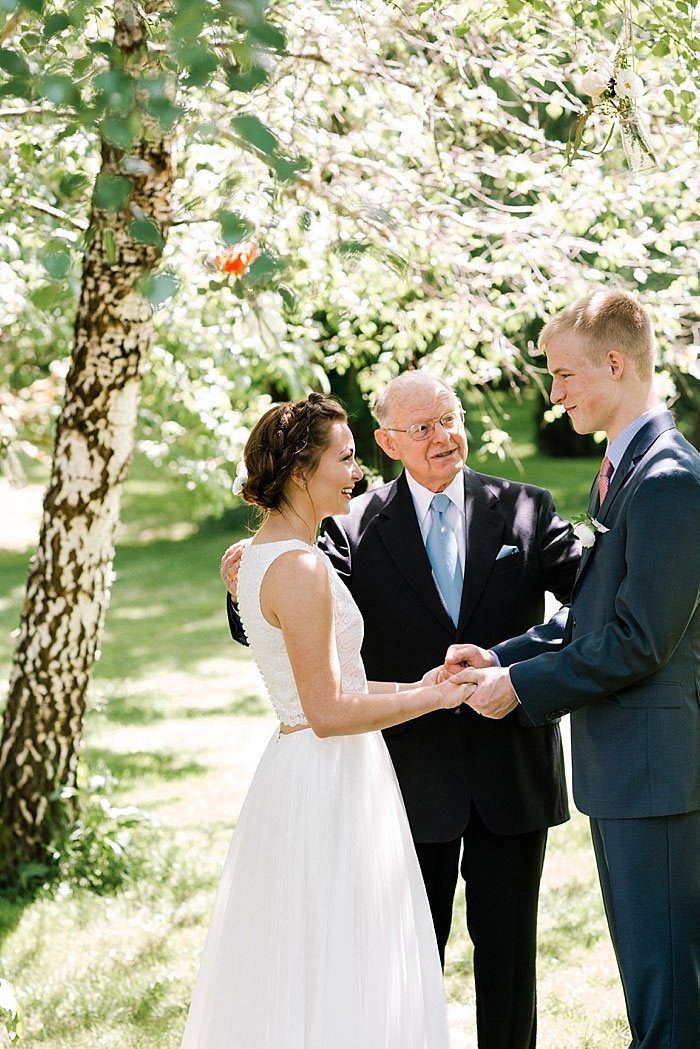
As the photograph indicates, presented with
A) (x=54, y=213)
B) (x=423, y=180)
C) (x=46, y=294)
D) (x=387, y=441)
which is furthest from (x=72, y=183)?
(x=423, y=180)

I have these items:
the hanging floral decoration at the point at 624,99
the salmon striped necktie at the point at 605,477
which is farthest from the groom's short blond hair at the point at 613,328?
the hanging floral decoration at the point at 624,99

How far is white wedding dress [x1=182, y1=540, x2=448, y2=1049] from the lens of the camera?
111 inches

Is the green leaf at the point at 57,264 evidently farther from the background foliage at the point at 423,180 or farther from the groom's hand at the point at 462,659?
the groom's hand at the point at 462,659

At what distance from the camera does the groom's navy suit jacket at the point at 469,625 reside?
3338mm

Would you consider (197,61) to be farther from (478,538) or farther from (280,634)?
(478,538)

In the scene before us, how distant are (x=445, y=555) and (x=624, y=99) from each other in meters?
1.39

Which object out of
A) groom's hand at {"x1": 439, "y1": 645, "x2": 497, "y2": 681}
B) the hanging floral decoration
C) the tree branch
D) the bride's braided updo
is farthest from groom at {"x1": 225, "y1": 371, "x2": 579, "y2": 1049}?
the tree branch

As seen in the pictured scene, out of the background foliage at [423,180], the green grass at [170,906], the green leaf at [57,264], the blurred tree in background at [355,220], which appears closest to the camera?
the green leaf at [57,264]

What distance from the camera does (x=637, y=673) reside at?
2768 mm

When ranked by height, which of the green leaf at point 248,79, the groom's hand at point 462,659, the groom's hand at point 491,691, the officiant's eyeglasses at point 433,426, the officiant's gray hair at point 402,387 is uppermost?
the green leaf at point 248,79

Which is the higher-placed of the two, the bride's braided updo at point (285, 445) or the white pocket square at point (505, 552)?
the bride's braided updo at point (285, 445)

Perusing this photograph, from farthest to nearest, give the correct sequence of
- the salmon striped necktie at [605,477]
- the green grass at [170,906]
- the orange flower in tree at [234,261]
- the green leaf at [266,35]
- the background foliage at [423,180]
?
the green grass at [170,906] → the background foliage at [423,180] → the orange flower in tree at [234,261] → the salmon striped necktie at [605,477] → the green leaf at [266,35]

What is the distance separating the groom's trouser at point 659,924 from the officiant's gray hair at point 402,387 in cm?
133

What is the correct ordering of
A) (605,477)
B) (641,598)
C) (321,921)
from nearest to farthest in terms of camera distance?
(641,598) < (321,921) < (605,477)
